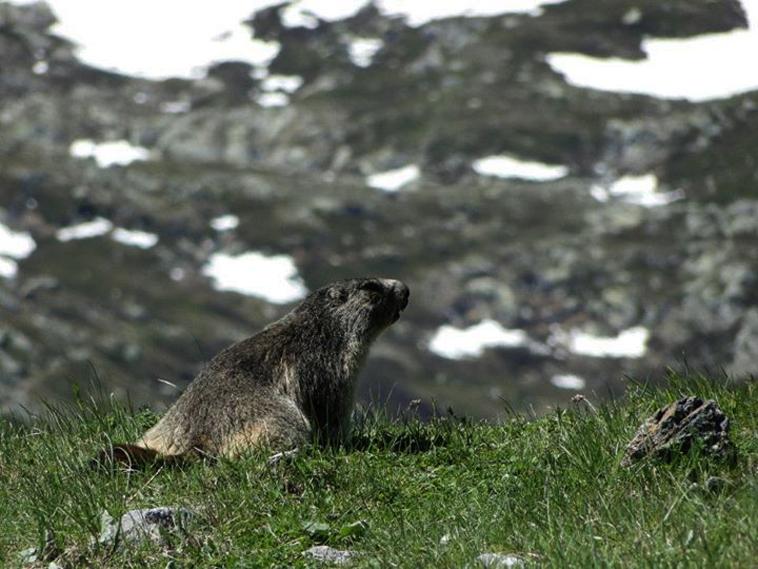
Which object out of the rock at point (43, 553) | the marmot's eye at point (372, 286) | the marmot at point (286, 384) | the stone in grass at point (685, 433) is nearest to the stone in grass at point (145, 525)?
the rock at point (43, 553)

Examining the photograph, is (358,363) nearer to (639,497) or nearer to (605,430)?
(605,430)

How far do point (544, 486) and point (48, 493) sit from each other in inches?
156

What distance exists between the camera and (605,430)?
35.9 ft

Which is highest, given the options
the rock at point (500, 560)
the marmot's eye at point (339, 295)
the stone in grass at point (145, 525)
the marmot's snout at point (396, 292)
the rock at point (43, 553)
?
the rock at point (500, 560)

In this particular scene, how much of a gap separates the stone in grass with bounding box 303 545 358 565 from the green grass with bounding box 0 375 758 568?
0.31 ft

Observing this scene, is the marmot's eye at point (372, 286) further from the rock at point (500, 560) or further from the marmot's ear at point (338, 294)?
the rock at point (500, 560)

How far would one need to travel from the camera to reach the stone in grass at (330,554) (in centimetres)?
884

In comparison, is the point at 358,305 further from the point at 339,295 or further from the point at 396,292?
the point at 396,292

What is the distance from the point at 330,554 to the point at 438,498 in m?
1.66

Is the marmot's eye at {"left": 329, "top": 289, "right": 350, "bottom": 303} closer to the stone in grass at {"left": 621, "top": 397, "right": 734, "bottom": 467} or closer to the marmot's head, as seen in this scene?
the marmot's head

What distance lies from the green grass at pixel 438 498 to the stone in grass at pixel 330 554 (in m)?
0.10

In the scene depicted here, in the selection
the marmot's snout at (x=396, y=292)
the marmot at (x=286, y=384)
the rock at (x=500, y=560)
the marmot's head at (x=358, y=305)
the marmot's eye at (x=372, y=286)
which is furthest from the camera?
the marmot's snout at (x=396, y=292)

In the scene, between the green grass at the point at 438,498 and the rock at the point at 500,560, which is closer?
the rock at the point at 500,560

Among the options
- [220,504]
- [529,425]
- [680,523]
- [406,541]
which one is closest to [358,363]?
[529,425]
